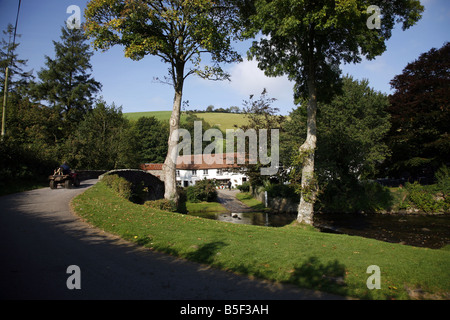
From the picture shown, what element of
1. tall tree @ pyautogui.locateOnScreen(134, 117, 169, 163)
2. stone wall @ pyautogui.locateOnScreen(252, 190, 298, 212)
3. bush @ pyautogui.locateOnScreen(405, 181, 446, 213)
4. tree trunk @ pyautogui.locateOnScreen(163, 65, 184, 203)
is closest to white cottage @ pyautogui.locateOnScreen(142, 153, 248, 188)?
tall tree @ pyautogui.locateOnScreen(134, 117, 169, 163)

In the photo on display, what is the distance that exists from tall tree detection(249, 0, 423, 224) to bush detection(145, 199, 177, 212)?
7300 millimetres

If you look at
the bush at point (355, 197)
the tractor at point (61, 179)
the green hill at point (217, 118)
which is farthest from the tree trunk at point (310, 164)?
the green hill at point (217, 118)

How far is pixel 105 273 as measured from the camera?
579cm

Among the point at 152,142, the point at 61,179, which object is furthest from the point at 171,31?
the point at 152,142

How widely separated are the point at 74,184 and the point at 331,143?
23.9 m

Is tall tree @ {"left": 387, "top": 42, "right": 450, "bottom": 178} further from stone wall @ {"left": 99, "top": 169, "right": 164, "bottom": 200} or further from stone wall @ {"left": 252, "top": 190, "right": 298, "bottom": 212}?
stone wall @ {"left": 99, "top": 169, "right": 164, "bottom": 200}

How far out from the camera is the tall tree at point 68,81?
4616 cm

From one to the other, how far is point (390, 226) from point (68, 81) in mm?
50284

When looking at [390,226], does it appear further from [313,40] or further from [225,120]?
[225,120]

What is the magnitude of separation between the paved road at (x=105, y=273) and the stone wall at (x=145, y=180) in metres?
15.1

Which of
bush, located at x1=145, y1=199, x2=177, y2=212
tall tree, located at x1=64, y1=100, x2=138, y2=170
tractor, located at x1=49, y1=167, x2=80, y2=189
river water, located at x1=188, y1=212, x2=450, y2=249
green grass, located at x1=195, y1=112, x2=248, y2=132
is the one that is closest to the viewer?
bush, located at x1=145, y1=199, x2=177, y2=212

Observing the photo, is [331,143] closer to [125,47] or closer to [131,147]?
[125,47]

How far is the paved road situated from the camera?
4.97m
